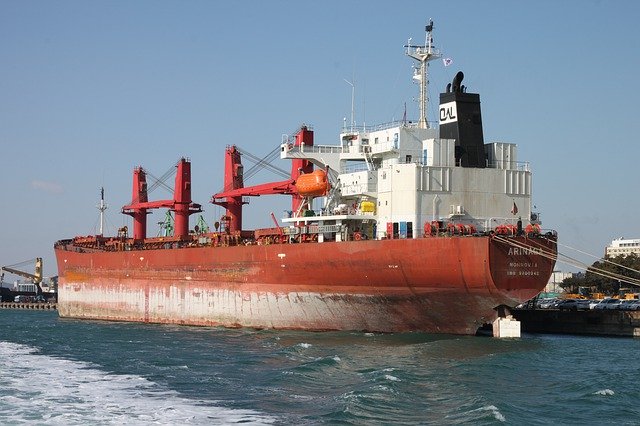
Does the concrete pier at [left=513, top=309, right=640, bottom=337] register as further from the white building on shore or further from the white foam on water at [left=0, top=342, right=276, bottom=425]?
the white building on shore

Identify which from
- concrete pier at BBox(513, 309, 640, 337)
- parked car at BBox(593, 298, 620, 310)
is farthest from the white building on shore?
concrete pier at BBox(513, 309, 640, 337)

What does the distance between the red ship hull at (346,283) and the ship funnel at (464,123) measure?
15.2 feet

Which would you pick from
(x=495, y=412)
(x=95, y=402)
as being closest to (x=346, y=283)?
(x=95, y=402)

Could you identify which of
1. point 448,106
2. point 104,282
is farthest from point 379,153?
point 104,282

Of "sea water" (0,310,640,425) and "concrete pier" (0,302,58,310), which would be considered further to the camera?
"concrete pier" (0,302,58,310)

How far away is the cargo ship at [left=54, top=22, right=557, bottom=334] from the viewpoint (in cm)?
2938

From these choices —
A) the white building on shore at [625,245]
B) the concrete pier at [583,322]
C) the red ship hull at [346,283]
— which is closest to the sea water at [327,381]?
the red ship hull at [346,283]

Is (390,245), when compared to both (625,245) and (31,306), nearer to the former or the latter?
(31,306)

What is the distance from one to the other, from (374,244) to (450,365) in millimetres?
8258

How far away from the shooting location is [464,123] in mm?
33281

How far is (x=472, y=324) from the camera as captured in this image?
30.0 m

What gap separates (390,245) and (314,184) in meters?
6.53

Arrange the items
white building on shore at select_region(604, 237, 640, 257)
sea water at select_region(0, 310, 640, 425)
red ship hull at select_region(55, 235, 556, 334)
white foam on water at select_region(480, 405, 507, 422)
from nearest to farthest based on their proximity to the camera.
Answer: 1. white foam on water at select_region(480, 405, 507, 422)
2. sea water at select_region(0, 310, 640, 425)
3. red ship hull at select_region(55, 235, 556, 334)
4. white building on shore at select_region(604, 237, 640, 257)

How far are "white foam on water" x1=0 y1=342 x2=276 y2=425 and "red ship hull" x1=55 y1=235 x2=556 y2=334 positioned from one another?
1059cm
